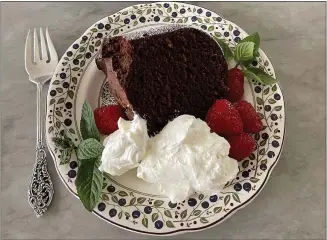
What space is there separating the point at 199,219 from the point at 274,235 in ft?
1.06

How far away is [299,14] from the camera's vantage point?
5.82ft

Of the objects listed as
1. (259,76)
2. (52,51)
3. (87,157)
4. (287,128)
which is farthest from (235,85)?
(52,51)

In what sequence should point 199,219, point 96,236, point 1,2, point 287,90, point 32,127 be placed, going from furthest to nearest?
point 1,2
point 287,90
point 32,127
point 96,236
point 199,219

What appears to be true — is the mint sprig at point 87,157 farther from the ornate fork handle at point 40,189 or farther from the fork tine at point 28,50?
the fork tine at point 28,50

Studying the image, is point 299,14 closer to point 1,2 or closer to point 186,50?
point 186,50

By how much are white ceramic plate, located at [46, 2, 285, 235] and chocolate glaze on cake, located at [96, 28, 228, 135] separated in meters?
0.11

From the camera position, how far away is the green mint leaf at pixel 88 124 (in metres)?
1.31

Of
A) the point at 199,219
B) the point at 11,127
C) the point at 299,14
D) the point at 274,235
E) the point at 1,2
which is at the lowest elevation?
the point at 274,235

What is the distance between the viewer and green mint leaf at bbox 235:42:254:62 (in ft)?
4.66

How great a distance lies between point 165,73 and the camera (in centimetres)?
139

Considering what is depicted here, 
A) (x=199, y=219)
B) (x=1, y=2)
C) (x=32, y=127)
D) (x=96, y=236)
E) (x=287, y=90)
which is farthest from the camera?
(x=1, y=2)

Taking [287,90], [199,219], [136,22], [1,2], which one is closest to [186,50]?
[136,22]

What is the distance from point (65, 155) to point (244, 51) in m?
0.73

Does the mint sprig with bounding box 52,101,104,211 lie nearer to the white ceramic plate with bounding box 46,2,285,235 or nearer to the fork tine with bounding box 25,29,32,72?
the white ceramic plate with bounding box 46,2,285,235
